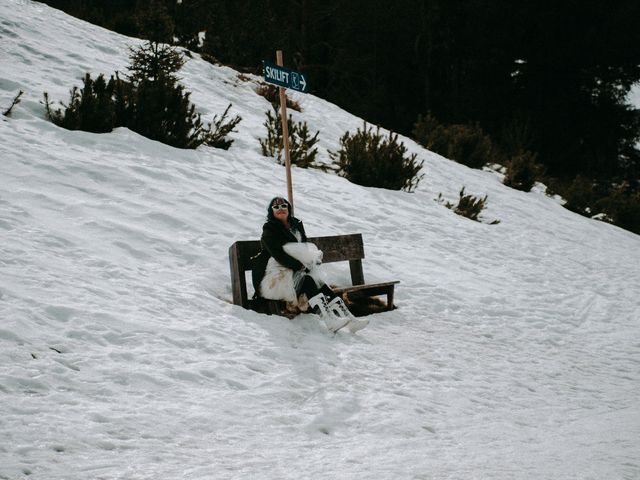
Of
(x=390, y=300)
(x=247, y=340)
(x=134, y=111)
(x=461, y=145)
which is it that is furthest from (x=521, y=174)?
(x=247, y=340)

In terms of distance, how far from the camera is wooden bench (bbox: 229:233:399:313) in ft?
15.0

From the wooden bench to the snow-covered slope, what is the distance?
0.17m

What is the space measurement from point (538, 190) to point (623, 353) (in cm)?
933

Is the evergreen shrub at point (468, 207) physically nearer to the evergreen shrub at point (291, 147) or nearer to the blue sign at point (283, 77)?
the evergreen shrub at point (291, 147)

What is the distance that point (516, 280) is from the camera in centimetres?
727

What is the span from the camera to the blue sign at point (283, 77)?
5.03m

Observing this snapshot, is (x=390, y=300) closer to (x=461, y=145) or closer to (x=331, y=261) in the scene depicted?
(x=331, y=261)

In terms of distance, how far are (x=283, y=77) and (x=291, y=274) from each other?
72.7 inches

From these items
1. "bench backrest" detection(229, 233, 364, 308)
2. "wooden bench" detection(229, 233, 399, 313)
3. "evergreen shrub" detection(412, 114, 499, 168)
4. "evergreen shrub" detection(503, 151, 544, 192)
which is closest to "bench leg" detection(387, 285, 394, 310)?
"wooden bench" detection(229, 233, 399, 313)

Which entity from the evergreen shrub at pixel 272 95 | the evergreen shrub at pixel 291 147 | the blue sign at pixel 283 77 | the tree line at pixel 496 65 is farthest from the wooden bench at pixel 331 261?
the tree line at pixel 496 65

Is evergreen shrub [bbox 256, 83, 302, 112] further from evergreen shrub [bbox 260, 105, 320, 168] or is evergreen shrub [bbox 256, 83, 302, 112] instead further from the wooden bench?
the wooden bench

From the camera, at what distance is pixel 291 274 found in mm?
4641

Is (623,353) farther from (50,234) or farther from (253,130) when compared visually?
(253,130)

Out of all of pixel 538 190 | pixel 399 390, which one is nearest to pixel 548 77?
pixel 538 190
